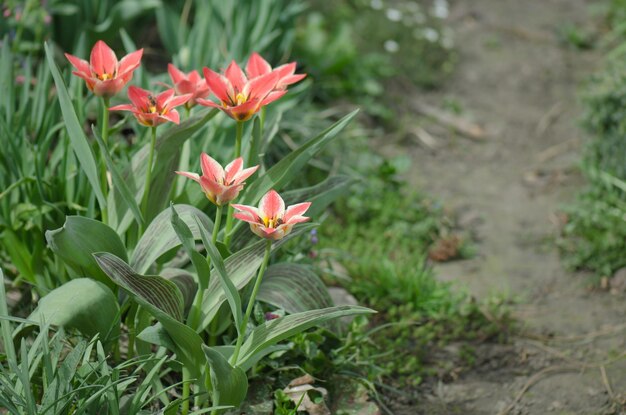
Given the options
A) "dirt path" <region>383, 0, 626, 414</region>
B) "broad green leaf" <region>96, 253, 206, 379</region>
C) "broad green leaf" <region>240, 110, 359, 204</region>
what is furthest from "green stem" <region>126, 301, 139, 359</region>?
"dirt path" <region>383, 0, 626, 414</region>

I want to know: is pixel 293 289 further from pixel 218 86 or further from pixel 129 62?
pixel 129 62

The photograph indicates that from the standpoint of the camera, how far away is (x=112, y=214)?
90.2 inches

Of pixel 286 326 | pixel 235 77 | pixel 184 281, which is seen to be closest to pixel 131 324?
pixel 184 281

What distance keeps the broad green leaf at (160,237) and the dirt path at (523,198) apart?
1044 mm

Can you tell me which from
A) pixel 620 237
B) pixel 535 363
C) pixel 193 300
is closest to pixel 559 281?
pixel 620 237

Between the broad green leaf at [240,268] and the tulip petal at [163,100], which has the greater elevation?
the tulip petal at [163,100]

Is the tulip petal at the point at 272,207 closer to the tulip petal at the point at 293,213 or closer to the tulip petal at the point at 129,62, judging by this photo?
the tulip petal at the point at 293,213

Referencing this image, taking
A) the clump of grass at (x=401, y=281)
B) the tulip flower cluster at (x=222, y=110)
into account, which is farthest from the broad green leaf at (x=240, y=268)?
the clump of grass at (x=401, y=281)

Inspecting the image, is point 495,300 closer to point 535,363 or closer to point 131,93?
point 535,363

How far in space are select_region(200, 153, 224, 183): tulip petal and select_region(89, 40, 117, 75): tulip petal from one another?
1.46ft

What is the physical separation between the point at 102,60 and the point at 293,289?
0.82 meters

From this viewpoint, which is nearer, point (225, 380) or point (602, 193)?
point (225, 380)

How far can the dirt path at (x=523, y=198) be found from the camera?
2.77 m

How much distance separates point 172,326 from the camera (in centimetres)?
193
